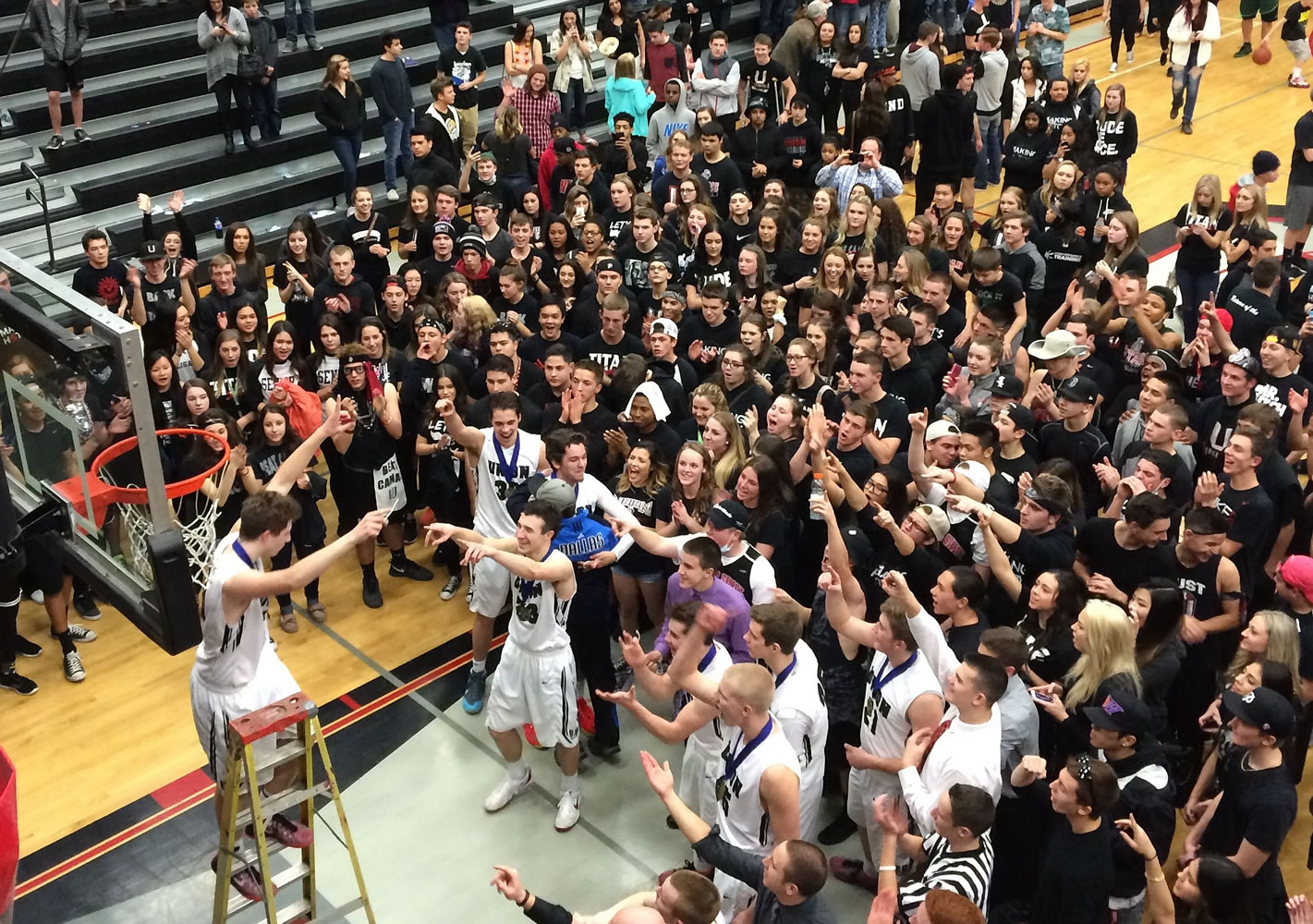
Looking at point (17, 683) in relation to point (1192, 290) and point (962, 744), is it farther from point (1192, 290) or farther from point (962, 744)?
point (1192, 290)

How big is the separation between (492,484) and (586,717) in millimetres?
1571

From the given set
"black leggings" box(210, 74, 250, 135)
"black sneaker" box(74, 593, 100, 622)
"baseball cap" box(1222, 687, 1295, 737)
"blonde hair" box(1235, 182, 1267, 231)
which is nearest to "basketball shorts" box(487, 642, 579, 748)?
"baseball cap" box(1222, 687, 1295, 737)

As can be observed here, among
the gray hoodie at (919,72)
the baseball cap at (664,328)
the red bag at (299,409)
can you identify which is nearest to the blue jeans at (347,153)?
the red bag at (299,409)

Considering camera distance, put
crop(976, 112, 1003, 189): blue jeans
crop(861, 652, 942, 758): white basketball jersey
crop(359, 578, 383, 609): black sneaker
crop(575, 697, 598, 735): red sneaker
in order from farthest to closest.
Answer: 1. crop(976, 112, 1003, 189): blue jeans
2. crop(359, 578, 383, 609): black sneaker
3. crop(575, 697, 598, 735): red sneaker
4. crop(861, 652, 942, 758): white basketball jersey

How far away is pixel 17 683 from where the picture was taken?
8.88m

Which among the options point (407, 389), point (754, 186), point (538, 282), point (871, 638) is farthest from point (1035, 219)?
point (871, 638)

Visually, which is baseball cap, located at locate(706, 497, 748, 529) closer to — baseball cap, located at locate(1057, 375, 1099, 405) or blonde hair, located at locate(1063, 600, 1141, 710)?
blonde hair, located at locate(1063, 600, 1141, 710)

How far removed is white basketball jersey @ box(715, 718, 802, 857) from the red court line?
3.18m

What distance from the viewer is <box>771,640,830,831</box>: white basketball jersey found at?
637 centimetres

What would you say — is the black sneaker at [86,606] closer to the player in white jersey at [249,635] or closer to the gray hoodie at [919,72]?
the player in white jersey at [249,635]

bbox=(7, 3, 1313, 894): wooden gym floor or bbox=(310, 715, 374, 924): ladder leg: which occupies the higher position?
bbox=(310, 715, 374, 924): ladder leg

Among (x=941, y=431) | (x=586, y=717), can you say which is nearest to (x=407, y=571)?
(x=586, y=717)

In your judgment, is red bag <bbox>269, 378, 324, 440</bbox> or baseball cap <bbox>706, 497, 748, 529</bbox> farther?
red bag <bbox>269, 378, 324, 440</bbox>

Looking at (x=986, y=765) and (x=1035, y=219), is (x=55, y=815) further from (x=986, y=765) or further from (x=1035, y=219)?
(x=1035, y=219)
